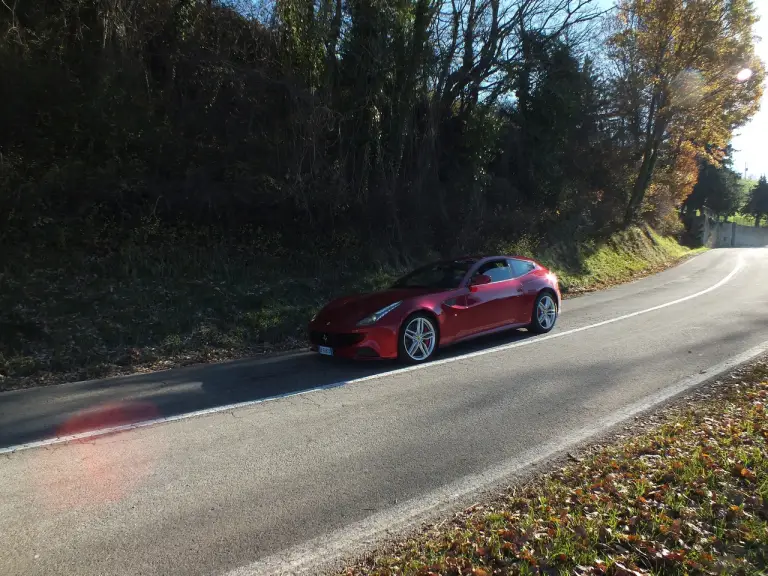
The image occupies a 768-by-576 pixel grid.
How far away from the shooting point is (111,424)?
16.2 ft

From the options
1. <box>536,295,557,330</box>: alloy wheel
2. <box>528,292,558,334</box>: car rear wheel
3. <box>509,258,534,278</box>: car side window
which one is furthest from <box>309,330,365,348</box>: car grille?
<box>536,295,557,330</box>: alloy wheel

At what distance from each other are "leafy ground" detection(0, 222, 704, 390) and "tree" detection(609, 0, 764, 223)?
1917 cm

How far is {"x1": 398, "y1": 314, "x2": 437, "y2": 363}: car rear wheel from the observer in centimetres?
708

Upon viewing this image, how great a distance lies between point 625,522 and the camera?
3035mm

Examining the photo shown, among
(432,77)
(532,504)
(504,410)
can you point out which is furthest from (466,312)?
(432,77)

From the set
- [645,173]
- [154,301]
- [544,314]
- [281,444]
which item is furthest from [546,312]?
[645,173]

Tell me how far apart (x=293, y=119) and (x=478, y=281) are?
5.83 meters

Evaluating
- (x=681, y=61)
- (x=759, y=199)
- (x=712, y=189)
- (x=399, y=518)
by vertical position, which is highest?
(x=681, y=61)

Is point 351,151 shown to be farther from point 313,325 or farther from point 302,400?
point 302,400

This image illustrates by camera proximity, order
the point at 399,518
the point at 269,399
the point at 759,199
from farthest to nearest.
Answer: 1. the point at 759,199
2. the point at 269,399
3. the point at 399,518

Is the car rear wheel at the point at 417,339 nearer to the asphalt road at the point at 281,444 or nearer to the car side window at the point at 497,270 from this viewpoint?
the asphalt road at the point at 281,444

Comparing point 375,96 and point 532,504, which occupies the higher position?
point 375,96

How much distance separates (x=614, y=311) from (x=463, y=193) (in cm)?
624

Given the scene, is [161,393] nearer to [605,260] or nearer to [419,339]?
[419,339]
